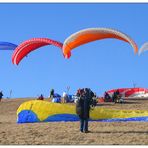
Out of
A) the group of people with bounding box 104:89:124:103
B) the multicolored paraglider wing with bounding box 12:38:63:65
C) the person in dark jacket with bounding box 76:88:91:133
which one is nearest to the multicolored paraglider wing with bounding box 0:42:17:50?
the multicolored paraglider wing with bounding box 12:38:63:65

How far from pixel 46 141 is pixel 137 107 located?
51.5 ft

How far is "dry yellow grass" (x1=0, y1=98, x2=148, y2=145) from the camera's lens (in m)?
16.9

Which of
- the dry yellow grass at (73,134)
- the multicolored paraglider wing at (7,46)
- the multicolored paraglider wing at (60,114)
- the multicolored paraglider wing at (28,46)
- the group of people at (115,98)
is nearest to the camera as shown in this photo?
the dry yellow grass at (73,134)

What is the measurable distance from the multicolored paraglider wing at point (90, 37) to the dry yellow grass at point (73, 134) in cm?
898

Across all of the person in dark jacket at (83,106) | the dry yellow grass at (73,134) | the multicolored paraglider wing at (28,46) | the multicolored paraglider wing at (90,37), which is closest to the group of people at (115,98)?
the multicolored paraglider wing at (90,37)

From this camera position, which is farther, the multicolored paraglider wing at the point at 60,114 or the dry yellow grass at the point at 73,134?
the multicolored paraglider wing at the point at 60,114

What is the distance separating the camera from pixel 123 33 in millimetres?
29766

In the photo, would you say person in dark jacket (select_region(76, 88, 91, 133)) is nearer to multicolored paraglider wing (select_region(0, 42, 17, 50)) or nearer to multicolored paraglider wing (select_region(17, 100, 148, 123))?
multicolored paraglider wing (select_region(17, 100, 148, 123))

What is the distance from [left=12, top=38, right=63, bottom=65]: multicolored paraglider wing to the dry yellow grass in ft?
47.9

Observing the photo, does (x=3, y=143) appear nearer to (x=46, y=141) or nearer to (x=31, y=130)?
(x=46, y=141)

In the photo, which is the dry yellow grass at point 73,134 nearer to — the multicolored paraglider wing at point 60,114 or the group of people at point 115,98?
the multicolored paraglider wing at point 60,114

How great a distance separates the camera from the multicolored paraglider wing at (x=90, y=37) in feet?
98.1

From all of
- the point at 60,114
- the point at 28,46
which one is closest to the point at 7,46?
the point at 28,46

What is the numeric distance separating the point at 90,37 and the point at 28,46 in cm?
740
